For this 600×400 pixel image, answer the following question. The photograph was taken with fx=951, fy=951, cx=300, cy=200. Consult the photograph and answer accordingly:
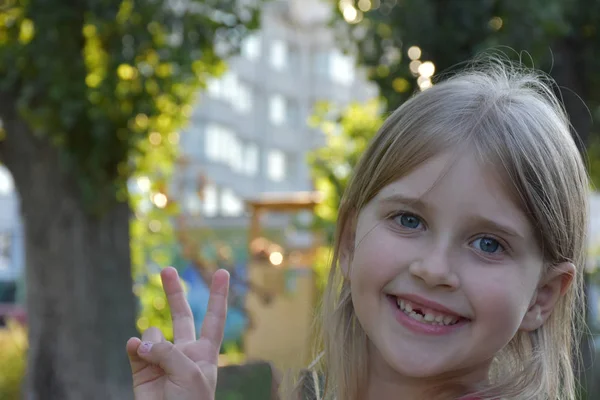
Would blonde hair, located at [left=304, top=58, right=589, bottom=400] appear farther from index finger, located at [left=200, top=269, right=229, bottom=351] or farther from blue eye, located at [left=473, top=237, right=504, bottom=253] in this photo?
index finger, located at [left=200, top=269, right=229, bottom=351]

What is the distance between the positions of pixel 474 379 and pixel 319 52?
31521 mm

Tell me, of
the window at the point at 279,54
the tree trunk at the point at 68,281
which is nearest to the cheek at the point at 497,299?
the tree trunk at the point at 68,281

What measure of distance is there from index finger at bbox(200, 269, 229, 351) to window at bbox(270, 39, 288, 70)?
28742mm

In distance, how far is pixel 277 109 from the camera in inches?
1235

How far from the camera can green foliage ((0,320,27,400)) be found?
834 centimetres

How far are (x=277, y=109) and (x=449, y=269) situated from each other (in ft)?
98.7

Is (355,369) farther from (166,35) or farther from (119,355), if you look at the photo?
(119,355)

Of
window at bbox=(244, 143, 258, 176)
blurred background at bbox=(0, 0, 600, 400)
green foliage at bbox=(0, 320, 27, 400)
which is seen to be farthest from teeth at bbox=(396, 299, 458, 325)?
window at bbox=(244, 143, 258, 176)

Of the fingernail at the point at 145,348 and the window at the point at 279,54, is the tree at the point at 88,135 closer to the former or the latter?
the fingernail at the point at 145,348

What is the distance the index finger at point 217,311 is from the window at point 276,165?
95.2 ft

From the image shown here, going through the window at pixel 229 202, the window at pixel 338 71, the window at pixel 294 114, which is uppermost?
the window at pixel 338 71

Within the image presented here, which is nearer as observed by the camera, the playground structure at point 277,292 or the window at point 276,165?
the playground structure at point 277,292

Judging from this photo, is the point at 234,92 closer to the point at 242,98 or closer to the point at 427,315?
the point at 242,98

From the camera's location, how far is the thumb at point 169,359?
1.55 m
